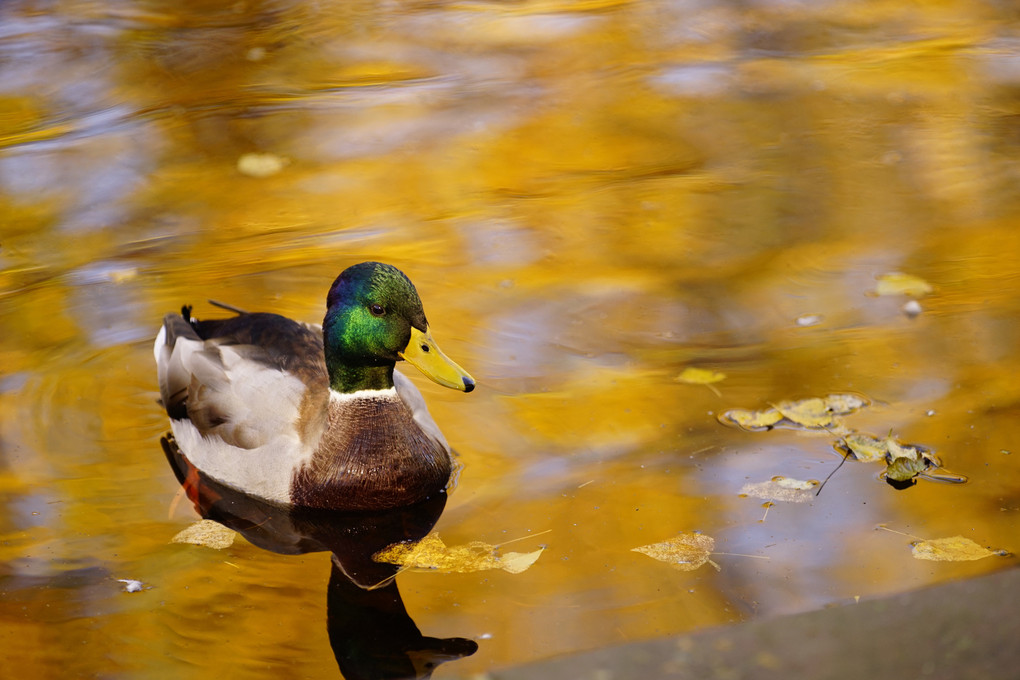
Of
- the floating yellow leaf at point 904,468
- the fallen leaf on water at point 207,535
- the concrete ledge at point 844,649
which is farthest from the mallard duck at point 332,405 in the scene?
the concrete ledge at point 844,649

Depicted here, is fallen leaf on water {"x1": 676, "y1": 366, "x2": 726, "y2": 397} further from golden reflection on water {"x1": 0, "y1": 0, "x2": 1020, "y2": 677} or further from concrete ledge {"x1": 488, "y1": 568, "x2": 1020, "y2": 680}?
concrete ledge {"x1": 488, "y1": 568, "x2": 1020, "y2": 680}

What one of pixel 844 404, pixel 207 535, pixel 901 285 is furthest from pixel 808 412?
pixel 207 535

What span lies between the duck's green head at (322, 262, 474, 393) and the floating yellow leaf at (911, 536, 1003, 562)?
155cm

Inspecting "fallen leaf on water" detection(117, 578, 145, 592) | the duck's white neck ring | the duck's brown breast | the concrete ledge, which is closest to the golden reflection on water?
"fallen leaf on water" detection(117, 578, 145, 592)

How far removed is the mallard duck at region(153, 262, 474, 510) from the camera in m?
3.86

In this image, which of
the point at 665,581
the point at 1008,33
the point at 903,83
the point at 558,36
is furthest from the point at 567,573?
the point at 1008,33

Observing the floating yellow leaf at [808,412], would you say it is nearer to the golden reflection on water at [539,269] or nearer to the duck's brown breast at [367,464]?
the golden reflection on water at [539,269]

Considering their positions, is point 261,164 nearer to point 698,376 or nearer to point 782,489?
point 698,376

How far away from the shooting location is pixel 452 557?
11.9 feet

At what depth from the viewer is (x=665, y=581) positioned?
343 cm

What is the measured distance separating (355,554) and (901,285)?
296 cm

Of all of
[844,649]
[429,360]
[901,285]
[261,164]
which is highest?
[844,649]

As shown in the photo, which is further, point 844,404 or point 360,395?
point 844,404

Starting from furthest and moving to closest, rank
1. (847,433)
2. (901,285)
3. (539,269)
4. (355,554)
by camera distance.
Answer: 1. (539,269)
2. (901,285)
3. (847,433)
4. (355,554)
